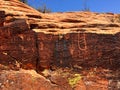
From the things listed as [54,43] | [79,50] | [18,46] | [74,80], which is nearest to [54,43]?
[54,43]

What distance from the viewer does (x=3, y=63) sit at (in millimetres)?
14672

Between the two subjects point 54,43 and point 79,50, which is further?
point 54,43

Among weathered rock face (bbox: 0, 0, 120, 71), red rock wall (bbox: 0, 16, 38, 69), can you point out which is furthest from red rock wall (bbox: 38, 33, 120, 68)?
red rock wall (bbox: 0, 16, 38, 69)

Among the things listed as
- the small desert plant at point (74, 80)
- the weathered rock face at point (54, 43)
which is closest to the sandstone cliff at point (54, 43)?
the weathered rock face at point (54, 43)

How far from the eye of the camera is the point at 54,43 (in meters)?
14.4

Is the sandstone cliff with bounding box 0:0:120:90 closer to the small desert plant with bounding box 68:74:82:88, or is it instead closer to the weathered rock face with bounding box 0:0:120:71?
the weathered rock face with bounding box 0:0:120:71

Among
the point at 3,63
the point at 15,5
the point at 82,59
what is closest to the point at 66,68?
the point at 82,59

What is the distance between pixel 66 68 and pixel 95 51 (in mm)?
1289

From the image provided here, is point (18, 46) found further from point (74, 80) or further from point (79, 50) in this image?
point (74, 80)

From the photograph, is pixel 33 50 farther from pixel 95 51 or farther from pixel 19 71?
pixel 95 51

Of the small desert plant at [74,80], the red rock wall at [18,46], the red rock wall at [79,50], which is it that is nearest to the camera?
the small desert plant at [74,80]

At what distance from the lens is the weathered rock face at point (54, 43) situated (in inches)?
552

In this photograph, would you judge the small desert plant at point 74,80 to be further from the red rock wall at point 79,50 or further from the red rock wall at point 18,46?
the red rock wall at point 18,46

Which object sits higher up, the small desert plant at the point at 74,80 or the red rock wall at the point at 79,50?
the red rock wall at the point at 79,50
